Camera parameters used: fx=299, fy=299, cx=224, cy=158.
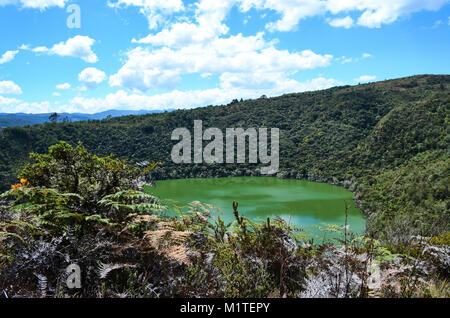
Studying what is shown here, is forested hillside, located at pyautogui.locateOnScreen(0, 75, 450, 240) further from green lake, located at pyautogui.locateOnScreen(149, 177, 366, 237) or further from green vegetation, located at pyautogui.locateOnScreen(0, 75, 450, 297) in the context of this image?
green vegetation, located at pyautogui.locateOnScreen(0, 75, 450, 297)

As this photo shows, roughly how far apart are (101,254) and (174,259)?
0.40 metres

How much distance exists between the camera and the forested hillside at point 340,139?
23.5 m

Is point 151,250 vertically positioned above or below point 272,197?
above

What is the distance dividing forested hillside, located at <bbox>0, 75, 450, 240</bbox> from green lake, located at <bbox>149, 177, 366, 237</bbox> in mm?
1960

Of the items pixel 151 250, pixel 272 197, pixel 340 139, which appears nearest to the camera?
pixel 151 250

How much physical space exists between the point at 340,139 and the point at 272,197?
2066 centimetres

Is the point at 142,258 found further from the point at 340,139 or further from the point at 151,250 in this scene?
the point at 340,139

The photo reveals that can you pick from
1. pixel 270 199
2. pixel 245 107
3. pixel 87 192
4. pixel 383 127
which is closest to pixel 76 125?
pixel 245 107

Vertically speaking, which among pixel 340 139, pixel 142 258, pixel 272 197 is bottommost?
pixel 272 197

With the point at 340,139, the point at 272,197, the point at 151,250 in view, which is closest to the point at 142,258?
the point at 151,250

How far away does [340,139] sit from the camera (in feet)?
150

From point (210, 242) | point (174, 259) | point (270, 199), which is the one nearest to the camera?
point (174, 259)

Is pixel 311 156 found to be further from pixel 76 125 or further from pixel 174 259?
pixel 174 259
